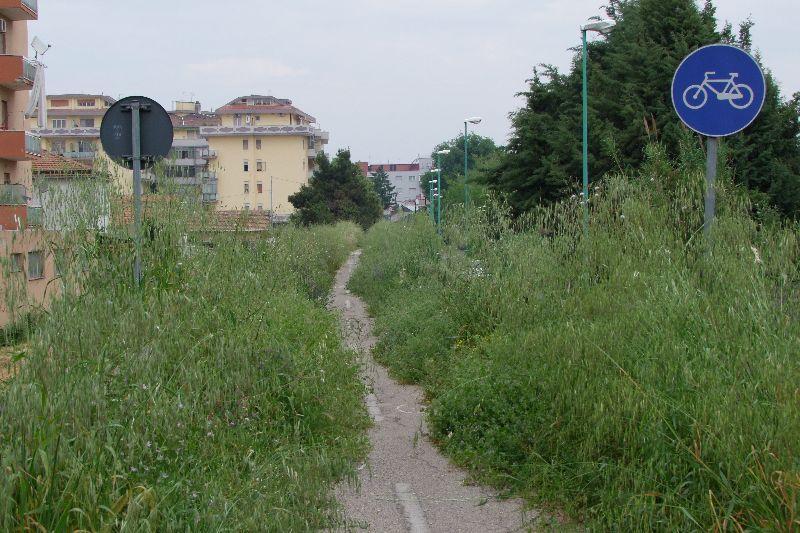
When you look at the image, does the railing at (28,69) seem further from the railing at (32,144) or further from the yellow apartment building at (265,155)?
the yellow apartment building at (265,155)

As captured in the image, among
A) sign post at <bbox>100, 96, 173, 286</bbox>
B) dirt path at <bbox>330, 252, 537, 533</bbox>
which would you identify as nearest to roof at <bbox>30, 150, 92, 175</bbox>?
sign post at <bbox>100, 96, 173, 286</bbox>

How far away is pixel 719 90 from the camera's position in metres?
7.05

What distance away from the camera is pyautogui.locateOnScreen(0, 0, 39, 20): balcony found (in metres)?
30.9

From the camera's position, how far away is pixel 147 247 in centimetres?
838

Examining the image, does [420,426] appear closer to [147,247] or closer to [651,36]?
[147,247]

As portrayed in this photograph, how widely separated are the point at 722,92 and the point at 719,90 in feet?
0.09

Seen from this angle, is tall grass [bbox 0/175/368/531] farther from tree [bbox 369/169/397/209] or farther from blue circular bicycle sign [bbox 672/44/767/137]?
tree [bbox 369/169/397/209]

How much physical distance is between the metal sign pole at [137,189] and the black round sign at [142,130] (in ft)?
0.22

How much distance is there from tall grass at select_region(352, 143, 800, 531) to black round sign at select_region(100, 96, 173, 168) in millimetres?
3718

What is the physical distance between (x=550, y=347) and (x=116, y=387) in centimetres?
339

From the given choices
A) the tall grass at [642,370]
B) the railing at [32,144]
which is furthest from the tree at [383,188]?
the tall grass at [642,370]

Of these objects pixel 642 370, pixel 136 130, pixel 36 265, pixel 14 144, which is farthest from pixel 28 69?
pixel 642 370

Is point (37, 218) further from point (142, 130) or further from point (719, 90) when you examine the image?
point (719, 90)

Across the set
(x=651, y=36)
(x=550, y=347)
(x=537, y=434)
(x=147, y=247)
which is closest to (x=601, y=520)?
(x=537, y=434)
